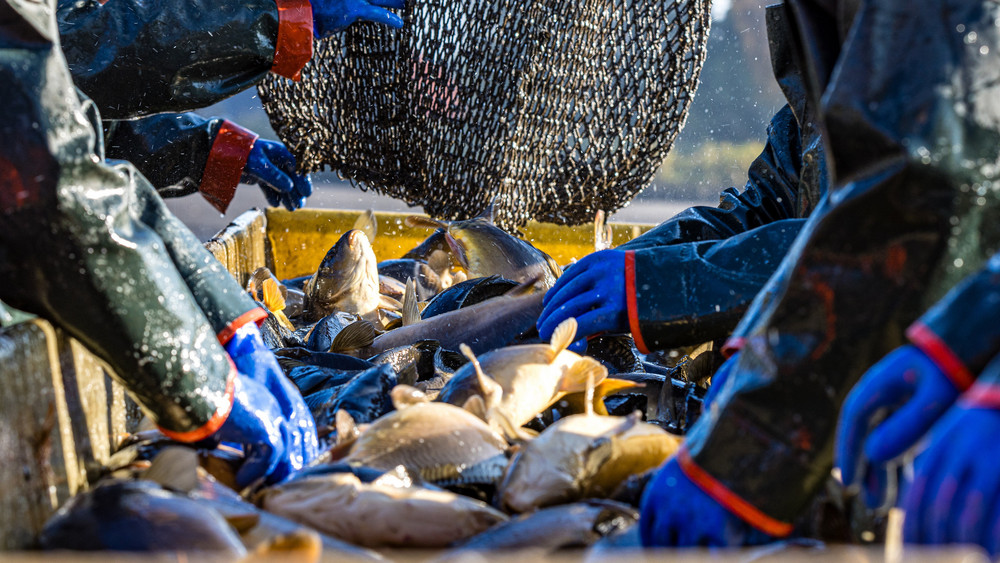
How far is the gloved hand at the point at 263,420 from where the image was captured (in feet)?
4.81

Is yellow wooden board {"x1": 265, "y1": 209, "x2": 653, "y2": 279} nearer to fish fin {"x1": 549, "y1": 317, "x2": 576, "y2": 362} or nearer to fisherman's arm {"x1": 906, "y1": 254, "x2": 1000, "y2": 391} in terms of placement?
fish fin {"x1": 549, "y1": 317, "x2": 576, "y2": 362}

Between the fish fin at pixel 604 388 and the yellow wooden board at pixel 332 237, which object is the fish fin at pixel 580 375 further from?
the yellow wooden board at pixel 332 237

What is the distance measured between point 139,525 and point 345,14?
1938 millimetres

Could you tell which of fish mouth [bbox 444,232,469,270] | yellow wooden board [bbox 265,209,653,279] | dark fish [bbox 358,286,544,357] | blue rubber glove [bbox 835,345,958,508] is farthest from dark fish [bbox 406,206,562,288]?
blue rubber glove [bbox 835,345,958,508]

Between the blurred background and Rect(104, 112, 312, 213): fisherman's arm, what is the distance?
877cm

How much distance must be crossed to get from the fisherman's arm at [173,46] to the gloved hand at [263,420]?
43.1 inches

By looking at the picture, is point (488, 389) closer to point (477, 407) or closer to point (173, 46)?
point (477, 407)

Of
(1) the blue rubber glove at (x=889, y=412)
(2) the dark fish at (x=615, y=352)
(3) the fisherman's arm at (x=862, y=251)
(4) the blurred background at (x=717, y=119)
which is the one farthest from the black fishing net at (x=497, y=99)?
(4) the blurred background at (x=717, y=119)

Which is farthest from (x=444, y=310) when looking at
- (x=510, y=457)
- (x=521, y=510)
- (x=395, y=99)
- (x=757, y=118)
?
(x=757, y=118)

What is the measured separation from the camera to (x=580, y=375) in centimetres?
171

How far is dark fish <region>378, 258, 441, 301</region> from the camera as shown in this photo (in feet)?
11.1

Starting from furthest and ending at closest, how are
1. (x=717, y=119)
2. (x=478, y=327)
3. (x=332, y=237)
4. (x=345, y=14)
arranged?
(x=717, y=119) < (x=332, y=237) < (x=345, y=14) < (x=478, y=327)

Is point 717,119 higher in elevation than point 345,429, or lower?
lower

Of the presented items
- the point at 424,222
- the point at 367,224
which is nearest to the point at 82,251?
the point at 424,222
